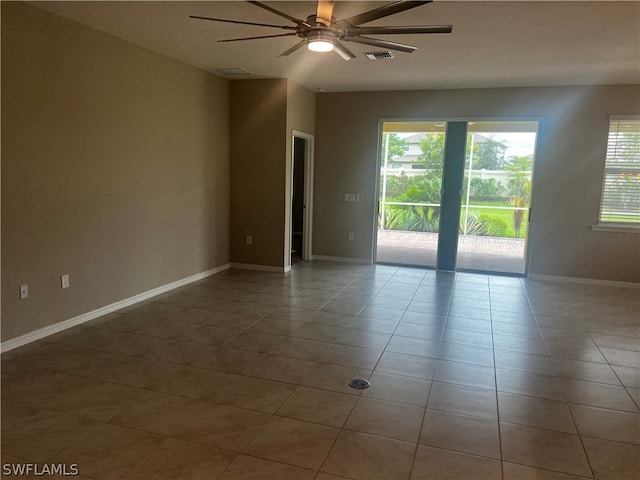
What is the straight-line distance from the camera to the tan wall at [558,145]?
19.2ft

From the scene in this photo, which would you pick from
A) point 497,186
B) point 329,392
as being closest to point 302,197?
point 497,186

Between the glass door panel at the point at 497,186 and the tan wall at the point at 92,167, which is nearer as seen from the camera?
the tan wall at the point at 92,167

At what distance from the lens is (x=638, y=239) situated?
582 cm

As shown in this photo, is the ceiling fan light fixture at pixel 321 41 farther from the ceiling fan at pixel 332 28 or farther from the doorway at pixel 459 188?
the doorway at pixel 459 188

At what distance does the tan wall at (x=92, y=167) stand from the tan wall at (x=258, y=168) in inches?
19.9

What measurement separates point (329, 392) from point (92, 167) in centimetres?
291

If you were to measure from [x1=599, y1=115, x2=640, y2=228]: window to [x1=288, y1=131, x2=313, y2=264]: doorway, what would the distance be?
4.10 metres

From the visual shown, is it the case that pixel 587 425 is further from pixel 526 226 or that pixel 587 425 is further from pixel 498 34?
pixel 526 226

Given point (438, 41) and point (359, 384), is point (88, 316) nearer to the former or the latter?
point (359, 384)

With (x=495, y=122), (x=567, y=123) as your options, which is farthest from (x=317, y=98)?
(x=567, y=123)

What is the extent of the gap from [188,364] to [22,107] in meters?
2.29

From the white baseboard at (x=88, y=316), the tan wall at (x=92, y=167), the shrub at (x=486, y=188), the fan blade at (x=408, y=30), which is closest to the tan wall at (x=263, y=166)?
the tan wall at (x=92, y=167)

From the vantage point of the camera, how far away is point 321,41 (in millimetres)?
2996

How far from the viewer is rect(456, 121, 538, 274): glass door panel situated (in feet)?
20.8
